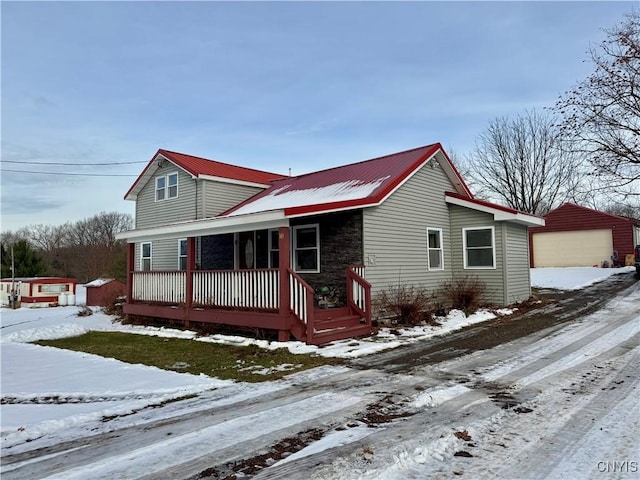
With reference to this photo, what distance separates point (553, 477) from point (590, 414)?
181cm

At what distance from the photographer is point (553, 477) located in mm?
3424

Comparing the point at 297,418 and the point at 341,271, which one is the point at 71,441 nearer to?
the point at 297,418

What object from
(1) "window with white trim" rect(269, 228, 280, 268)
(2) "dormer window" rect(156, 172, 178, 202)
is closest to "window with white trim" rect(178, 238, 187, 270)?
(2) "dormer window" rect(156, 172, 178, 202)

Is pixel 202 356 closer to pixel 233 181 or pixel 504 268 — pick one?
pixel 233 181

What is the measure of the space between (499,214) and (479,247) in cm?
130

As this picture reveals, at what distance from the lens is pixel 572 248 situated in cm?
2864

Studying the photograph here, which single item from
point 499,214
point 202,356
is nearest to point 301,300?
point 202,356

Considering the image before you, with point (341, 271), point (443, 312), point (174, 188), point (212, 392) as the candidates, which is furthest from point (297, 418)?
point (174, 188)

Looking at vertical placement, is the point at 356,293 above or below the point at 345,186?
below

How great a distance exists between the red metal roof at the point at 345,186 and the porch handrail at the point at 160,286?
9.96 feet

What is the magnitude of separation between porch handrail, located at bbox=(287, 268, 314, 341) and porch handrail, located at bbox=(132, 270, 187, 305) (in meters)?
4.48

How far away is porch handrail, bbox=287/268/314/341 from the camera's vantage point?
31.2 ft

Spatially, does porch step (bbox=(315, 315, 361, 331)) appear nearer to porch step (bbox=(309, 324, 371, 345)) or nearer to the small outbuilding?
porch step (bbox=(309, 324, 371, 345))

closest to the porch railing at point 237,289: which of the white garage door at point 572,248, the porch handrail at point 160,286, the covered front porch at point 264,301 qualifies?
the covered front porch at point 264,301
